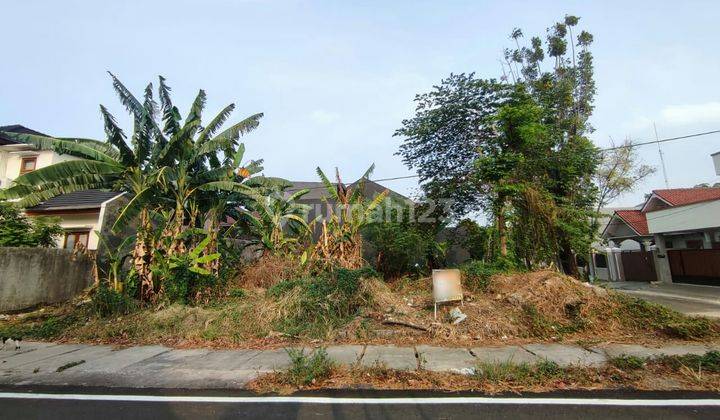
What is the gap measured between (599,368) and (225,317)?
6864 millimetres

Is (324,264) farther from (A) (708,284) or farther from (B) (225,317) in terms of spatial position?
(A) (708,284)

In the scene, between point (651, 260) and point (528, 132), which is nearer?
point (528, 132)

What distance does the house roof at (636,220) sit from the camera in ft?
71.0

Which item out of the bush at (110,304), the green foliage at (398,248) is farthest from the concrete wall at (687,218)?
the bush at (110,304)

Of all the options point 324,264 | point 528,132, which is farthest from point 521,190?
point 324,264

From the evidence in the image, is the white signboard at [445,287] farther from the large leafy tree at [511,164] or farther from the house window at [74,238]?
the house window at [74,238]

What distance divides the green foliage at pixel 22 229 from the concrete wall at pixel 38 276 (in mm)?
914

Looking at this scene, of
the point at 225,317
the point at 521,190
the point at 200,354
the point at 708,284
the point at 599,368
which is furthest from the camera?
the point at 708,284

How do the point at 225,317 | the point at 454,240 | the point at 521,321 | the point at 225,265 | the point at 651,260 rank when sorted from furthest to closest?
the point at 651,260
the point at 454,240
the point at 225,265
the point at 225,317
the point at 521,321

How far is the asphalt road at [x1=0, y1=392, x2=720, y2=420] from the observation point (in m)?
3.86

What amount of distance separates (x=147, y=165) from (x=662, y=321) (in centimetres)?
1239

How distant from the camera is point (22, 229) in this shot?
11.1 m

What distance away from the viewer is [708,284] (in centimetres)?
1634

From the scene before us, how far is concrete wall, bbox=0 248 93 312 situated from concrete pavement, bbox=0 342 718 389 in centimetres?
384
